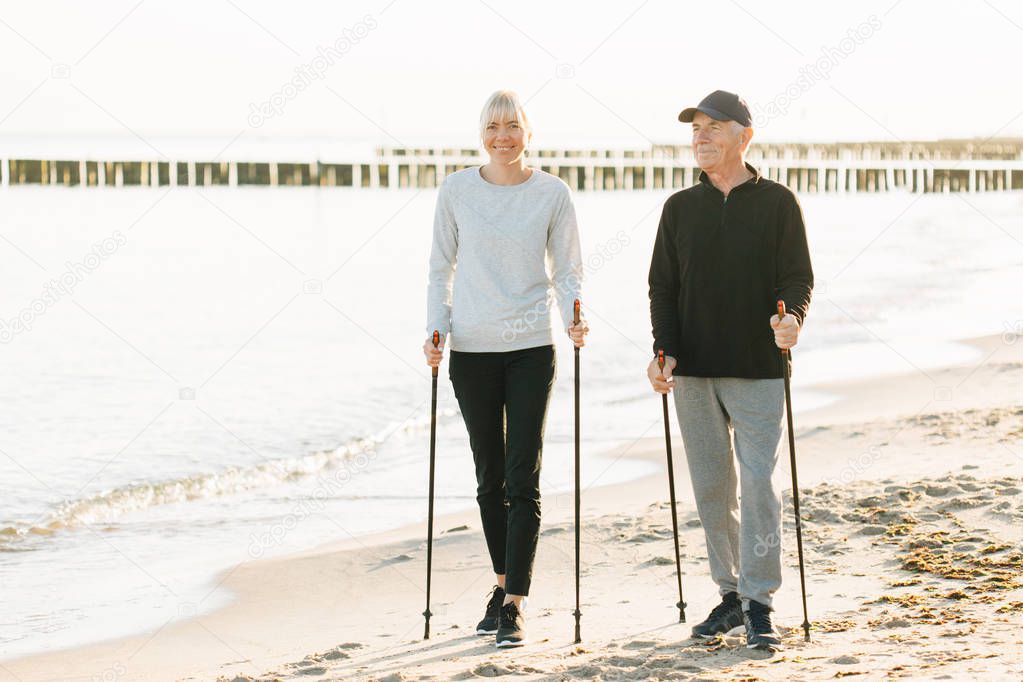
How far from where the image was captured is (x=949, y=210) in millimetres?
45531

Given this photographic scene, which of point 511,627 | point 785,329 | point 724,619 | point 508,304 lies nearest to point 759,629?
point 724,619

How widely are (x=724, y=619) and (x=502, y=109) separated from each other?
1.67 meters

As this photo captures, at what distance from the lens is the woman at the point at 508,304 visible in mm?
3814

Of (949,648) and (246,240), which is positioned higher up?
(246,240)

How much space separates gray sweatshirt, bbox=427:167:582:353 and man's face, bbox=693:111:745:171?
1.44ft

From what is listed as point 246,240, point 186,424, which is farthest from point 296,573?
point 246,240

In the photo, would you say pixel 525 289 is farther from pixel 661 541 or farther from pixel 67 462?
pixel 67 462

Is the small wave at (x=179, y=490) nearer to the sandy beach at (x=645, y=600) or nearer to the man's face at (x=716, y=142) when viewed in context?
the sandy beach at (x=645, y=600)

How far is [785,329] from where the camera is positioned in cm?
351

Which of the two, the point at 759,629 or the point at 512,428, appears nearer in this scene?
the point at 759,629

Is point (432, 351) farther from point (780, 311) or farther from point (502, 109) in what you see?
point (780, 311)

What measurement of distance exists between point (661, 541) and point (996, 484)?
156 cm

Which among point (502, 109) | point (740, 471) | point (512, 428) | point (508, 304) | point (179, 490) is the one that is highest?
point (502, 109)

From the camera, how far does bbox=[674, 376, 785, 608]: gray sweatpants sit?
365cm
